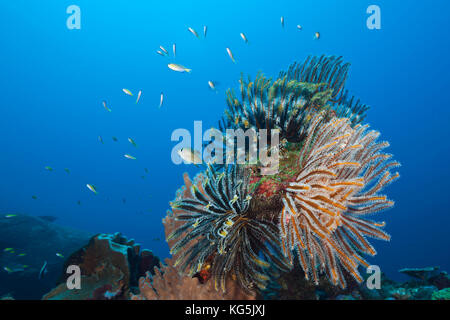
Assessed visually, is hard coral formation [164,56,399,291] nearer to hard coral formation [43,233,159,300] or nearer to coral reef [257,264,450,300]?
coral reef [257,264,450,300]

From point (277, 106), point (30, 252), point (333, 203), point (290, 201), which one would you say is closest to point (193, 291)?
point (290, 201)

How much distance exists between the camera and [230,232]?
9.69 ft

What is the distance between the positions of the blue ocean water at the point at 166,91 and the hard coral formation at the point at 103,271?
74.7 meters

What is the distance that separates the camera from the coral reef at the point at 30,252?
991 cm

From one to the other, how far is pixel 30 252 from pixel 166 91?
107 m

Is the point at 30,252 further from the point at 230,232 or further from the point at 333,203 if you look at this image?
the point at 333,203

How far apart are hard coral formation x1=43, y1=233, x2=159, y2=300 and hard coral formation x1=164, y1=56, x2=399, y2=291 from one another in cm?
298

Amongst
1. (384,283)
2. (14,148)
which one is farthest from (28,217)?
(14,148)

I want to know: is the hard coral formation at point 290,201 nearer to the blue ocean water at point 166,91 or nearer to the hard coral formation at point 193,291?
the hard coral formation at point 193,291

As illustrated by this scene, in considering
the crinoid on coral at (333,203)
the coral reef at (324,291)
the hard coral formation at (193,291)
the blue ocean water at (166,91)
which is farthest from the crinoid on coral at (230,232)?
the blue ocean water at (166,91)

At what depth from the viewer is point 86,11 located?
96.0m

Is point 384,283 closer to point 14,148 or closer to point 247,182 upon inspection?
point 247,182

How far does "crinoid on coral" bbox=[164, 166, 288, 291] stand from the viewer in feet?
9.76

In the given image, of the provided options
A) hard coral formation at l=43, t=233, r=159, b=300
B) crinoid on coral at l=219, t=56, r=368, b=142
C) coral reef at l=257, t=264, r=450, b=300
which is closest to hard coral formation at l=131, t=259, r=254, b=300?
coral reef at l=257, t=264, r=450, b=300
